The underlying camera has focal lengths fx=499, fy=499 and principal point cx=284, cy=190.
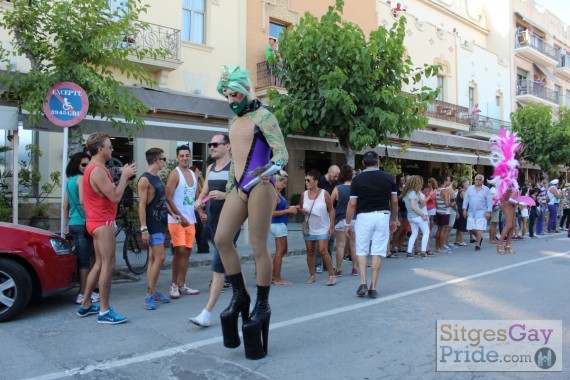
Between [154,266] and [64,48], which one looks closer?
[154,266]

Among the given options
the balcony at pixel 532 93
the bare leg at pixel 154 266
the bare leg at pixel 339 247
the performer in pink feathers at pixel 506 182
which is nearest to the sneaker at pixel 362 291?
the bare leg at pixel 339 247

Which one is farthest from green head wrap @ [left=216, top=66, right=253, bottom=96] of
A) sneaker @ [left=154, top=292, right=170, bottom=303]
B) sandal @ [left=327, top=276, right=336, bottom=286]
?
sandal @ [left=327, top=276, right=336, bottom=286]

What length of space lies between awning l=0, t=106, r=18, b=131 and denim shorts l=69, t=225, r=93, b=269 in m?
2.19

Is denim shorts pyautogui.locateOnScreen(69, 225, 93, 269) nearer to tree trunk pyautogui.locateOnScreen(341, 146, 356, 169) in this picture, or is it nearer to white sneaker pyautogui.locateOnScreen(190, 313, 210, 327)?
white sneaker pyautogui.locateOnScreen(190, 313, 210, 327)

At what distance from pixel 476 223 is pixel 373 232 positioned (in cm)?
657

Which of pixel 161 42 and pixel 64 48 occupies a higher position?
pixel 161 42

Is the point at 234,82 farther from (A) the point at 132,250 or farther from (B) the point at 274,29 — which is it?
(B) the point at 274,29

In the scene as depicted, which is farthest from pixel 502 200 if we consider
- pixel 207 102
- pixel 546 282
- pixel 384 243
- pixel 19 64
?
pixel 19 64

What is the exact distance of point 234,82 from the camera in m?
3.84

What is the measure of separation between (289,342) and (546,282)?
191 inches

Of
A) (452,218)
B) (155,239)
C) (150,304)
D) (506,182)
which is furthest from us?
(452,218)

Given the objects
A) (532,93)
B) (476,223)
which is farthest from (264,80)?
(532,93)

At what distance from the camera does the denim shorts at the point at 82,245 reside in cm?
581

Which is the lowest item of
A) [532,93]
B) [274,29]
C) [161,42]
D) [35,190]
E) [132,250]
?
[132,250]
